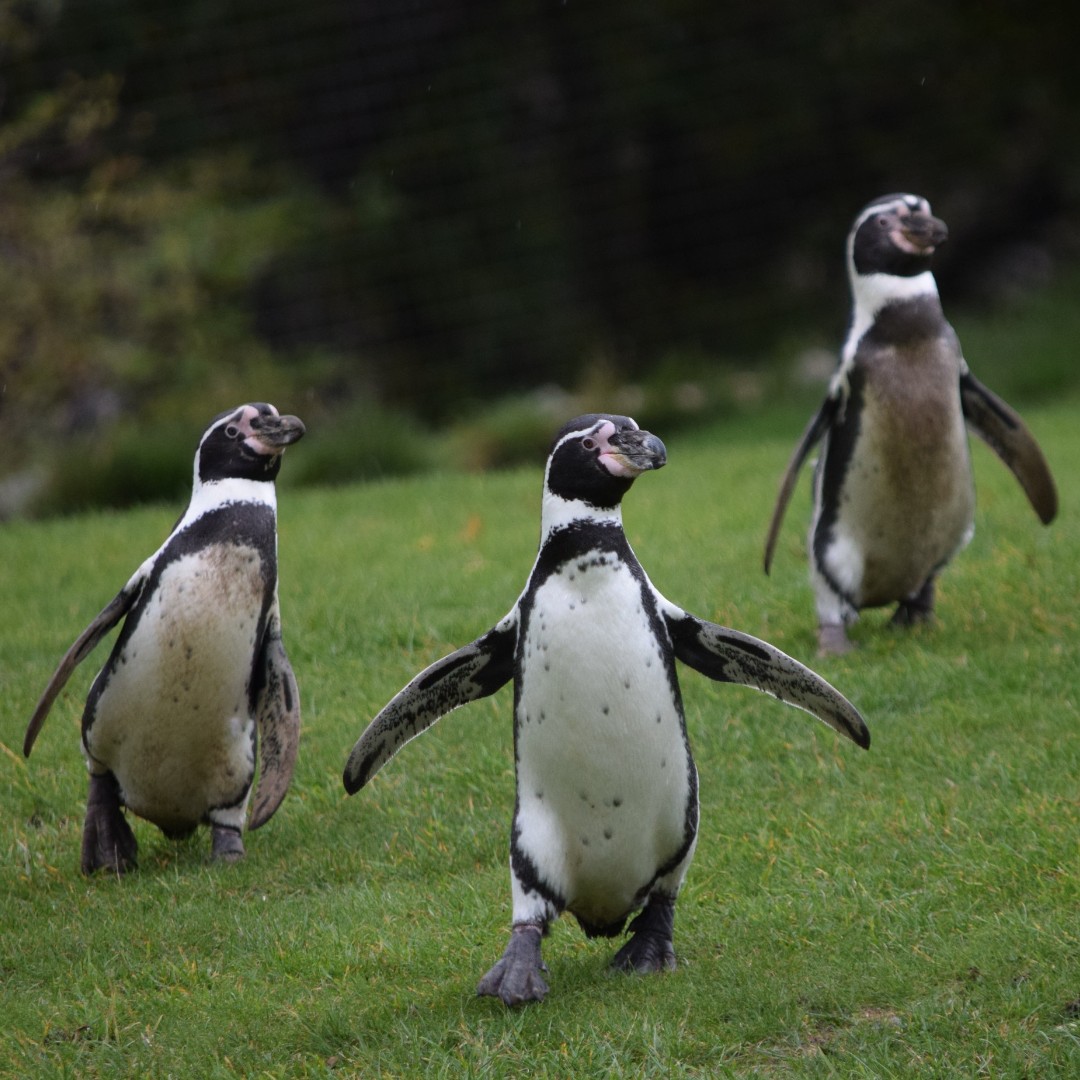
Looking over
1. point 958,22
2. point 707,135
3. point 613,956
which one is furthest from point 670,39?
point 613,956

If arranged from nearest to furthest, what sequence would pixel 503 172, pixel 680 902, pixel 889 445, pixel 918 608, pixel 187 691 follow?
pixel 680 902 < pixel 187 691 < pixel 889 445 < pixel 918 608 < pixel 503 172

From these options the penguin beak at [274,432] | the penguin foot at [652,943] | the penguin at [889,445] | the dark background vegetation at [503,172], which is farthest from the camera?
the dark background vegetation at [503,172]

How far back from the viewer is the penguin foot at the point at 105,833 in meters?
3.87

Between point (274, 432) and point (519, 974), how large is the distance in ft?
5.17

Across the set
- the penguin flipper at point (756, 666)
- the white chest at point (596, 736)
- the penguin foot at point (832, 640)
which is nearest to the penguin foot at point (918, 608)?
the penguin foot at point (832, 640)

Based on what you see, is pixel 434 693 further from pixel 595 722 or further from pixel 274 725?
pixel 274 725

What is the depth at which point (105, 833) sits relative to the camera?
3.87 meters

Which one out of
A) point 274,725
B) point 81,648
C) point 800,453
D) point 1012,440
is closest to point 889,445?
point 800,453

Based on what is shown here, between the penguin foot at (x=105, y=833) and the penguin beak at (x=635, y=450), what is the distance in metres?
1.67

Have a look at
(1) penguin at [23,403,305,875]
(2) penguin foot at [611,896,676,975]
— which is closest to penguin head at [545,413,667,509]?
(2) penguin foot at [611,896,676,975]

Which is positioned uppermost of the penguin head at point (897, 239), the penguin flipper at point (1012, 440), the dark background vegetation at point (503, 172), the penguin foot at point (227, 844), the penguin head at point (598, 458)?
the penguin head at point (598, 458)

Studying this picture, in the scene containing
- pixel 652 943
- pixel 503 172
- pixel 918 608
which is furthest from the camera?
pixel 503 172

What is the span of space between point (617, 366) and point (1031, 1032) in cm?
1112

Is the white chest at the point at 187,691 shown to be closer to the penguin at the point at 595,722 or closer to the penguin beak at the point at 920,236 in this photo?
the penguin at the point at 595,722
